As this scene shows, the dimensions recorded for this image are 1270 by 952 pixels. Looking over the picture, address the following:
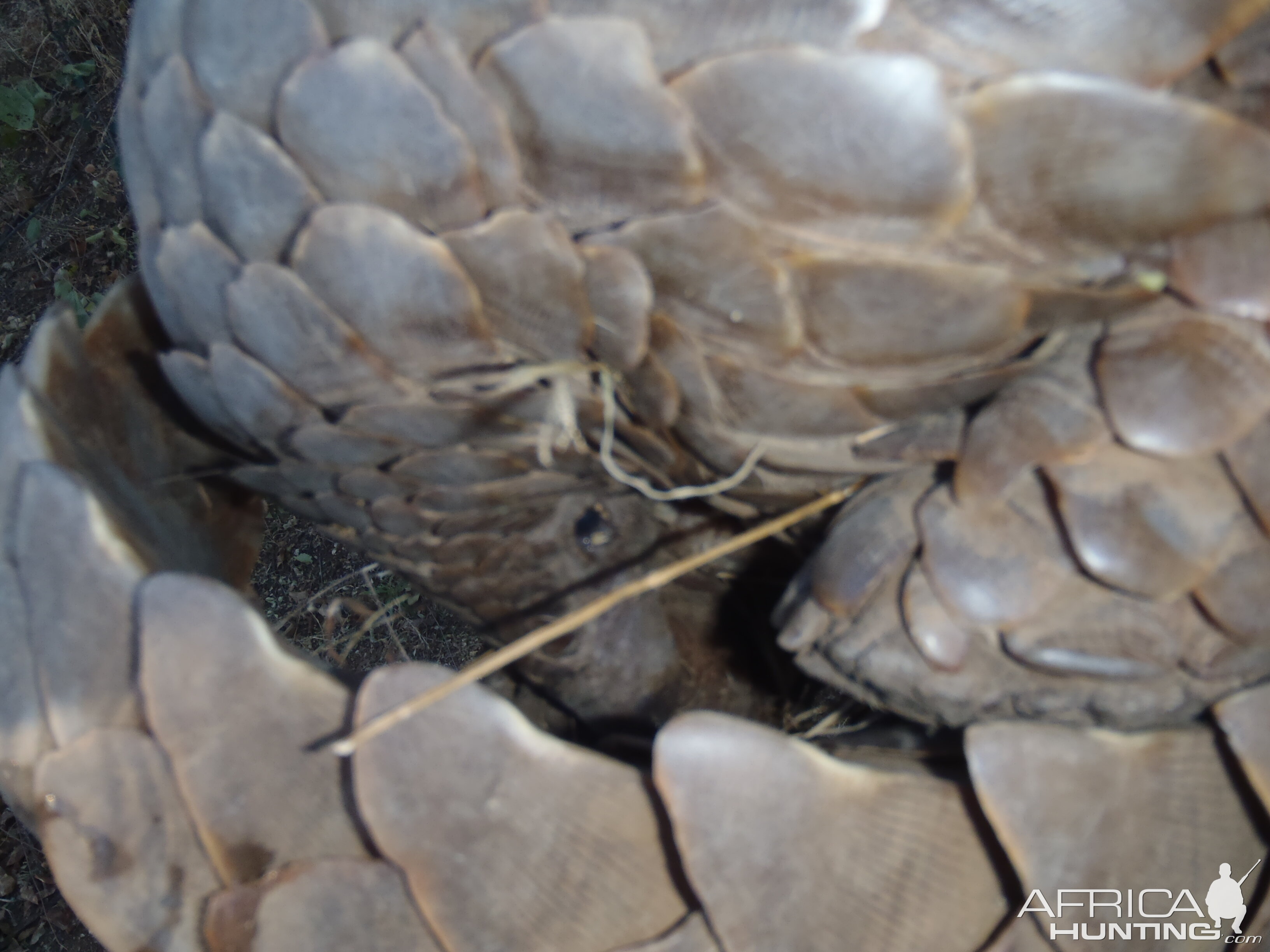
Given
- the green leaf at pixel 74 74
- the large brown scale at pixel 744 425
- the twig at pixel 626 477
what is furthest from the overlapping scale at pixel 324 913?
the green leaf at pixel 74 74

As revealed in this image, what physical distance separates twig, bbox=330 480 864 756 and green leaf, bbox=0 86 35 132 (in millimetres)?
2308

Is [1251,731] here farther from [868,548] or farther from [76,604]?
[76,604]

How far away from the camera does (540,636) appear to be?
580 mm

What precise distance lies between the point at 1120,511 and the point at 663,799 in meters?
0.29

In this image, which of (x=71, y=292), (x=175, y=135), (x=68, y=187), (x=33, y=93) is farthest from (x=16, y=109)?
(x=175, y=135)

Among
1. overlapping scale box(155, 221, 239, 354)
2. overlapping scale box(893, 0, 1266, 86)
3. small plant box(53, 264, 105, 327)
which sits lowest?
small plant box(53, 264, 105, 327)

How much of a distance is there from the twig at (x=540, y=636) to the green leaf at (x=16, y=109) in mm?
2308

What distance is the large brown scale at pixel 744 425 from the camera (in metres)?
0.47

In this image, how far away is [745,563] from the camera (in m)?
0.89

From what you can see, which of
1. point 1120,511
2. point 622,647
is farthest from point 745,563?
point 1120,511

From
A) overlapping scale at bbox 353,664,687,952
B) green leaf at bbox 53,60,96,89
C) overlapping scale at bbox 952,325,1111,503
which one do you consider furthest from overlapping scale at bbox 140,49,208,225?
green leaf at bbox 53,60,96,89

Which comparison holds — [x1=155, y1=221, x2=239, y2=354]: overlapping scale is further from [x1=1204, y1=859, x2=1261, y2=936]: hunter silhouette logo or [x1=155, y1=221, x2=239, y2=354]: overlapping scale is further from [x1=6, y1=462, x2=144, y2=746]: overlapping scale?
[x1=1204, y1=859, x2=1261, y2=936]: hunter silhouette logo

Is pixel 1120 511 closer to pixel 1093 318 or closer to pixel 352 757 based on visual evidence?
pixel 1093 318

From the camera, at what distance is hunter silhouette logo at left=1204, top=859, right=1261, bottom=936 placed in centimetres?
52
